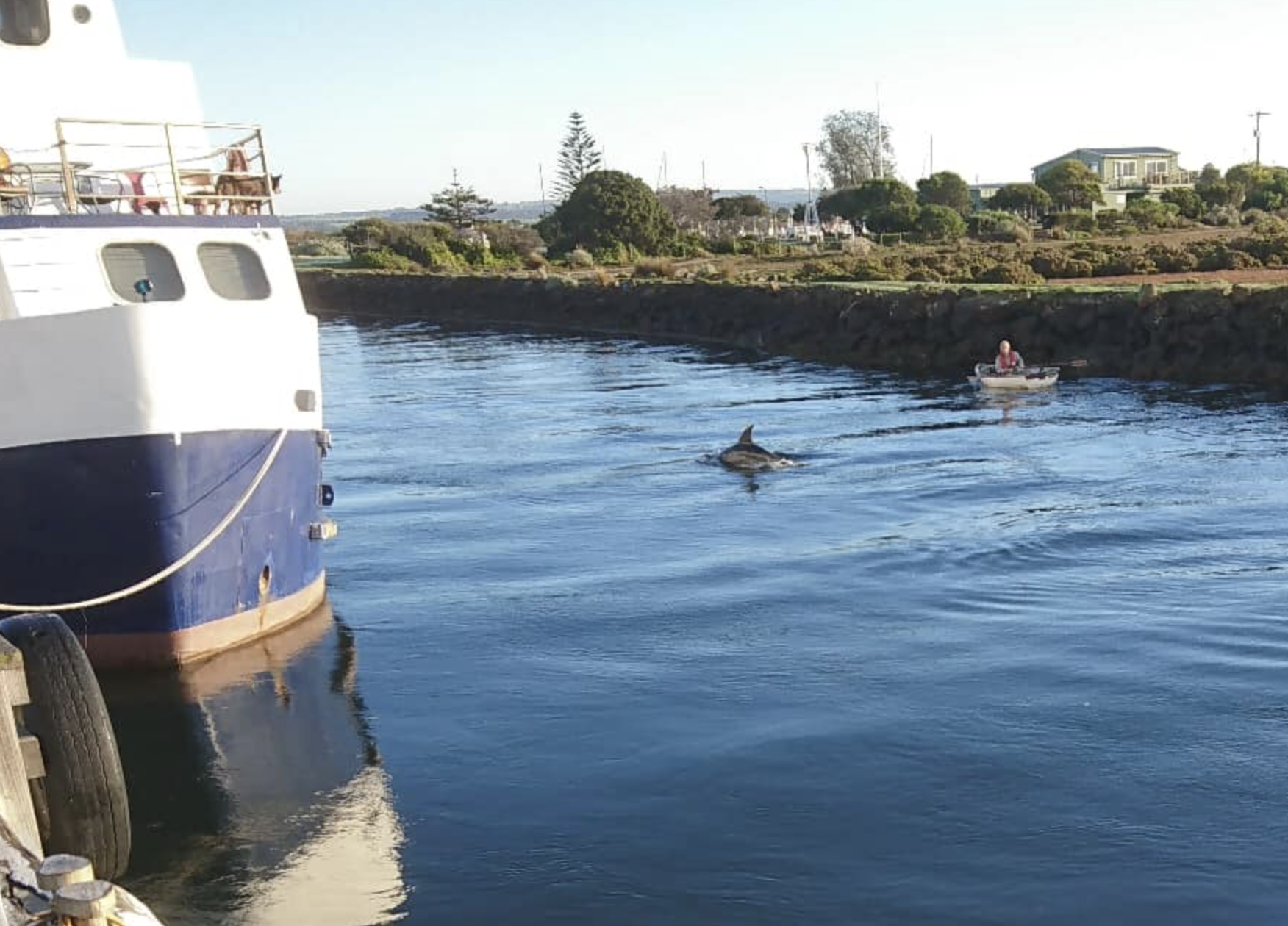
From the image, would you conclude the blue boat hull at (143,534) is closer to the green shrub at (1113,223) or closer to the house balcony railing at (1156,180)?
the green shrub at (1113,223)

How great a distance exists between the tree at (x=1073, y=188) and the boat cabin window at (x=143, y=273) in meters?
91.6

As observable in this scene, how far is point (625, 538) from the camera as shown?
832 inches

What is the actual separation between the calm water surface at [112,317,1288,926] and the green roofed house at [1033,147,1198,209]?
114m

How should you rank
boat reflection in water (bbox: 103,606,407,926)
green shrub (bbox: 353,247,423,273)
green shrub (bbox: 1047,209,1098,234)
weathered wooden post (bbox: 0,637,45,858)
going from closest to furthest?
weathered wooden post (bbox: 0,637,45,858)
boat reflection in water (bbox: 103,606,407,926)
green shrub (bbox: 1047,209,1098,234)
green shrub (bbox: 353,247,423,273)

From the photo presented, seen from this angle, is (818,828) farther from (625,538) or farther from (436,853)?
(625,538)

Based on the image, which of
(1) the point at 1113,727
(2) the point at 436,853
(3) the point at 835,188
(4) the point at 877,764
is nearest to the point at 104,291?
(2) the point at 436,853

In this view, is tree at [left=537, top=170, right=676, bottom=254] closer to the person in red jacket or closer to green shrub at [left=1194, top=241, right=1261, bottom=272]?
green shrub at [left=1194, top=241, right=1261, bottom=272]

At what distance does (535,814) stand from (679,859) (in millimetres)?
1436

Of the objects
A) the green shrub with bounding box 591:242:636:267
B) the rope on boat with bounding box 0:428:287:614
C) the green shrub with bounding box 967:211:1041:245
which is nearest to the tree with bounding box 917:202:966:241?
the green shrub with bounding box 967:211:1041:245

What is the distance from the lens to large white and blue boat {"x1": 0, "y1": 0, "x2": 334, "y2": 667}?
13656 millimetres

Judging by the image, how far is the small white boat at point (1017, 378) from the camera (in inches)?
1341

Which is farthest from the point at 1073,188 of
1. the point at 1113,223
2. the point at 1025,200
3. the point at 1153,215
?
the point at 1153,215

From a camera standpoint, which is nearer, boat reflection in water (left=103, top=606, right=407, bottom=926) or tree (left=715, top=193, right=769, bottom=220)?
boat reflection in water (left=103, top=606, right=407, bottom=926)

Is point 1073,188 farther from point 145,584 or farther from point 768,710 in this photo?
point 145,584
